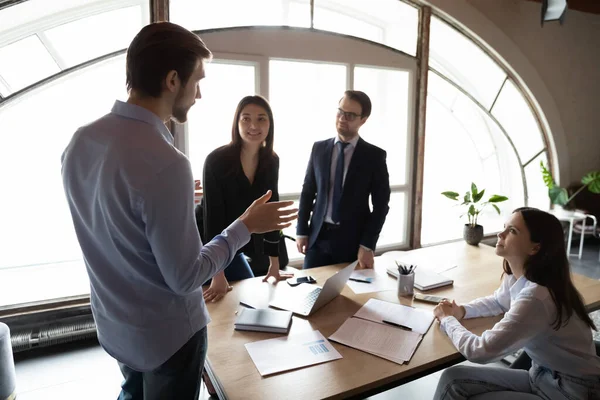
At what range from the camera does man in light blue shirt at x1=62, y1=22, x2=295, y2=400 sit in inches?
36.9

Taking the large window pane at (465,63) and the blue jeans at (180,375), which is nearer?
the blue jeans at (180,375)

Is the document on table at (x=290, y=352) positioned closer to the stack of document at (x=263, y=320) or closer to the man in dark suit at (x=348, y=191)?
the stack of document at (x=263, y=320)

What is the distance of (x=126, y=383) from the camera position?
1.24m

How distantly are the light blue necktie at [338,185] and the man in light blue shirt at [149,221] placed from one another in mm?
1360

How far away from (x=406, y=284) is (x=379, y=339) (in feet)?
1.54

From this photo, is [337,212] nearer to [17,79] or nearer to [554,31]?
[17,79]

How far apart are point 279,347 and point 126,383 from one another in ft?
1.64

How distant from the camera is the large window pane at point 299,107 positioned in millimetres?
3635

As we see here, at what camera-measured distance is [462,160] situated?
589 centimetres

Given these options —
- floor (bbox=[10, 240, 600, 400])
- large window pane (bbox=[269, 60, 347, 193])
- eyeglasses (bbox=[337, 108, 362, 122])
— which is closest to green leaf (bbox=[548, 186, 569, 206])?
large window pane (bbox=[269, 60, 347, 193])

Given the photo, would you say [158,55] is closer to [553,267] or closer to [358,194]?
[553,267]

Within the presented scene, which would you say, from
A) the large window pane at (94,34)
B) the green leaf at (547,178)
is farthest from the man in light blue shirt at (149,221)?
the green leaf at (547,178)

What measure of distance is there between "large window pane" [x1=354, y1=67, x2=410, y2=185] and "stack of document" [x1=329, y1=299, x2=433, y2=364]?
2714 millimetres

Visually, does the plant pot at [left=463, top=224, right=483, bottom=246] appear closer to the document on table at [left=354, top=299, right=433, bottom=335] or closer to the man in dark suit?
the man in dark suit
